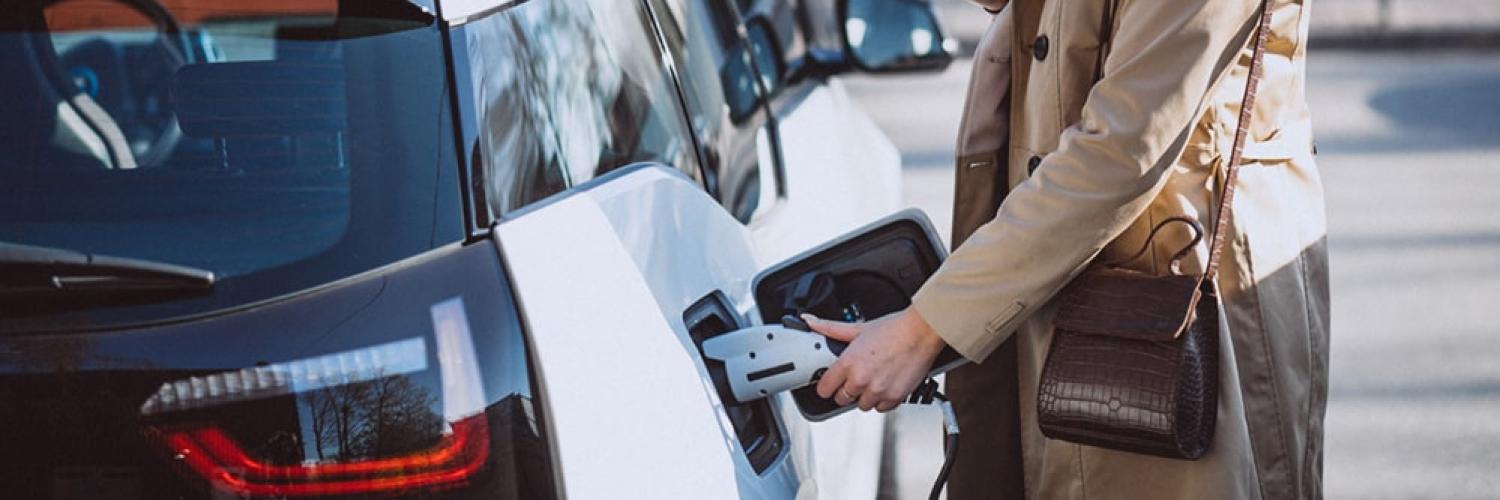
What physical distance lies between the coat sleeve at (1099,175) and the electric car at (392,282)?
20cm

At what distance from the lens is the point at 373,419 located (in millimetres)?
1505

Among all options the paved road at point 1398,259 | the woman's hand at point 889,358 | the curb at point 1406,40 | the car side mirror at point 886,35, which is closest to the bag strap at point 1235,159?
the woman's hand at point 889,358

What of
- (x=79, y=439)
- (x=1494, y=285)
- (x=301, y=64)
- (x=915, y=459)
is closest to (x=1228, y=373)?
(x=301, y=64)

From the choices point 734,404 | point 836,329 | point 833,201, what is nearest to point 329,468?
point 734,404

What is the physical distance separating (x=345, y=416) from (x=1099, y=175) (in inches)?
33.4

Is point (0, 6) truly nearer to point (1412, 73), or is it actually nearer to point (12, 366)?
point (12, 366)

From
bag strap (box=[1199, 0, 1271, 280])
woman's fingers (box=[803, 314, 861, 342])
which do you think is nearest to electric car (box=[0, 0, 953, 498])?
woman's fingers (box=[803, 314, 861, 342])

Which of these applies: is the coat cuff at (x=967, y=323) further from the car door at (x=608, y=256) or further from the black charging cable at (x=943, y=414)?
the car door at (x=608, y=256)

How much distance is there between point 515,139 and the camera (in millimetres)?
1775

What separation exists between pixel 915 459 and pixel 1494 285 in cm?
289

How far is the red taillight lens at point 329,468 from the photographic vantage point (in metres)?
1.47

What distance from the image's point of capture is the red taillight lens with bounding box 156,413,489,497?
147 cm

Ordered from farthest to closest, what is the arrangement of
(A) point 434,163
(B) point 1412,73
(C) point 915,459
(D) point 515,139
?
(B) point 1412,73 < (C) point 915,459 < (D) point 515,139 < (A) point 434,163

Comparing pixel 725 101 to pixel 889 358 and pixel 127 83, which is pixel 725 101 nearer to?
pixel 889 358
